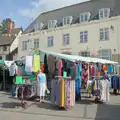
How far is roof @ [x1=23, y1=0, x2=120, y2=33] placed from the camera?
107 ft

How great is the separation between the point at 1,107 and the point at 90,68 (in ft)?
26.0

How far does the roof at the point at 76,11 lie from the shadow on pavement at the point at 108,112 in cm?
2257

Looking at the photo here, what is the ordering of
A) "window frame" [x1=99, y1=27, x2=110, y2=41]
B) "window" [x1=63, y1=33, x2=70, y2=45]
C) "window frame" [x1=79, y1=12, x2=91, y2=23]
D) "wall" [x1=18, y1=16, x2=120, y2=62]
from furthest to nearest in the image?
1. "window" [x1=63, y1=33, x2=70, y2=45]
2. "window frame" [x1=79, y1=12, x2=91, y2=23]
3. "window frame" [x1=99, y1=27, x2=110, y2=41]
4. "wall" [x1=18, y1=16, x2=120, y2=62]

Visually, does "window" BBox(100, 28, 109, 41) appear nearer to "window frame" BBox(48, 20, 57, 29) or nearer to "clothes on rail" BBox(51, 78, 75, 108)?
"window frame" BBox(48, 20, 57, 29)

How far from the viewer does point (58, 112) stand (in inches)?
358

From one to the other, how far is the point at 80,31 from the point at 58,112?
81.9 feet

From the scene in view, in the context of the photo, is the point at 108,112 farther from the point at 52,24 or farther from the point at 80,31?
the point at 52,24

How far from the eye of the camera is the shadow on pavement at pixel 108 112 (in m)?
8.34

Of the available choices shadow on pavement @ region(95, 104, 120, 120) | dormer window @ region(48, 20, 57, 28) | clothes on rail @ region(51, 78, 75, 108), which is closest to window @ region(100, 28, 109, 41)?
dormer window @ region(48, 20, 57, 28)

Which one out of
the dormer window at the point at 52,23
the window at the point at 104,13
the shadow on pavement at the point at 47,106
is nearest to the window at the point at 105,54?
the window at the point at 104,13

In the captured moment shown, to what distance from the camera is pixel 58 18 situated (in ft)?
124

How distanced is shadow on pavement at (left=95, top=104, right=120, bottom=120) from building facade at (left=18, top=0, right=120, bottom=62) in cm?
1994

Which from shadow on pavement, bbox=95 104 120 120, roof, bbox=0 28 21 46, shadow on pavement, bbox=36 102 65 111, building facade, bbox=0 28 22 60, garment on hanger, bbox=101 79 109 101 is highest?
roof, bbox=0 28 21 46

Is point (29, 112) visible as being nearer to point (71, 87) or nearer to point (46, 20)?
point (71, 87)
